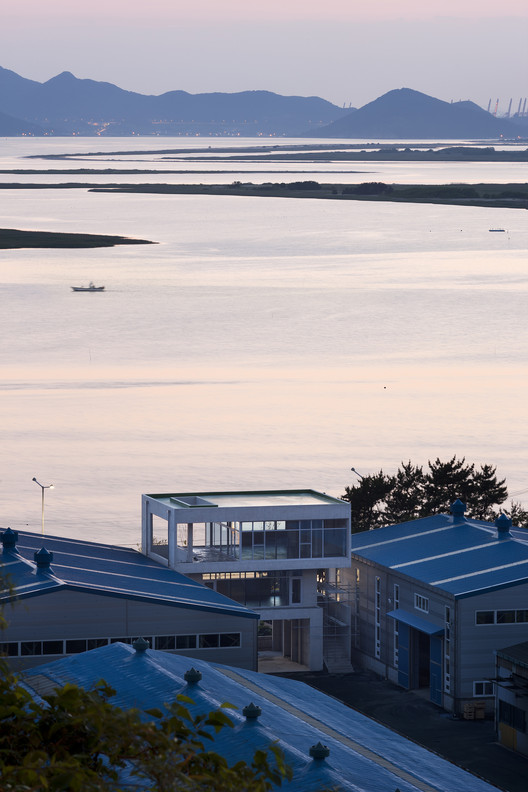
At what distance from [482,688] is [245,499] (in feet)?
31.8

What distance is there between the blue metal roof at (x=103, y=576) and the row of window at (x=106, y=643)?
0.77 metres

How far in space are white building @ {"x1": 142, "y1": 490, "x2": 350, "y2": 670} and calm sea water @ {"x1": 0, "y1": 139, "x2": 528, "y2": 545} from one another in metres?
13.7

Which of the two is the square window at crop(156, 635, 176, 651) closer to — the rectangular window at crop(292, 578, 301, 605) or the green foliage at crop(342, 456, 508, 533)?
the rectangular window at crop(292, 578, 301, 605)

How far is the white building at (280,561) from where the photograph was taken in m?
40.6

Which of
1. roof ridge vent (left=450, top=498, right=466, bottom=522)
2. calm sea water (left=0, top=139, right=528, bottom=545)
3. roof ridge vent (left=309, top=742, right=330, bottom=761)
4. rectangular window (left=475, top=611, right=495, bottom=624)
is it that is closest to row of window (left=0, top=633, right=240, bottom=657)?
rectangular window (left=475, top=611, right=495, bottom=624)

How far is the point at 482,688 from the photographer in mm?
37188

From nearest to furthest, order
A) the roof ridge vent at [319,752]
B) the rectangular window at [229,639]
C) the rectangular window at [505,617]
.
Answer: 1. the roof ridge vent at [319,752]
2. the rectangular window at [229,639]
3. the rectangular window at [505,617]

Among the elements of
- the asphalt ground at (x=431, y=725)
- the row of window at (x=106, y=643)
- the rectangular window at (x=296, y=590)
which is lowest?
the asphalt ground at (x=431, y=725)

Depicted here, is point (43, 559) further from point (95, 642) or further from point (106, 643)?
point (106, 643)

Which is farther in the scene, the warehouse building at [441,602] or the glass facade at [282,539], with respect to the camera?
the glass facade at [282,539]

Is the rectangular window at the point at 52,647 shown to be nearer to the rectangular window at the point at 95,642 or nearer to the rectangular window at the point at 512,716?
the rectangular window at the point at 95,642

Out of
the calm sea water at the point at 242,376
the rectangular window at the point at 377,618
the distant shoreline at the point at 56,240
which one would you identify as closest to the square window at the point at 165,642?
the rectangular window at the point at 377,618

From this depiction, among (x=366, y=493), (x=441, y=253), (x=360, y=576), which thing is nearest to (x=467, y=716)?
(x=360, y=576)

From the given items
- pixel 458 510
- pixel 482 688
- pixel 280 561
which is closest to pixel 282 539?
pixel 280 561
